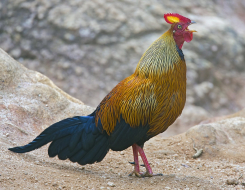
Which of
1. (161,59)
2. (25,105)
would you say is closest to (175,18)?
(161,59)

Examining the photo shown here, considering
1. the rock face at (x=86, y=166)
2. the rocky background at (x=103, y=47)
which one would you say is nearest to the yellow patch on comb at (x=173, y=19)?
the rock face at (x=86, y=166)

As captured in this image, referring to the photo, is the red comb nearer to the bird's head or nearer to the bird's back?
the bird's head

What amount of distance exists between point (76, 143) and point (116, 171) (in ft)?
2.83

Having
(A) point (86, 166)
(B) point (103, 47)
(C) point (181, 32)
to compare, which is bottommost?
(A) point (86, 166)

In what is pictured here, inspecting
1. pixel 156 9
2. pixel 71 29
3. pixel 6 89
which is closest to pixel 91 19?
pixel 71 29

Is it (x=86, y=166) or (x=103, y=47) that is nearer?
(x=86, y=166)

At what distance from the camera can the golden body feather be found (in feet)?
12.9

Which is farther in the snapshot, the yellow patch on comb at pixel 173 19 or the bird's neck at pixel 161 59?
the yellow patch on comb at pixel 173 19

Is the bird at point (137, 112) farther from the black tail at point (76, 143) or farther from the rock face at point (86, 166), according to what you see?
the rock face at point (86, 166)

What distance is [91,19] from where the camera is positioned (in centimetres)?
1082

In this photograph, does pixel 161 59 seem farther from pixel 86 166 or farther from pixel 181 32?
pixel 86 166

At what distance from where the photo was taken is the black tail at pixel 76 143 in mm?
4113

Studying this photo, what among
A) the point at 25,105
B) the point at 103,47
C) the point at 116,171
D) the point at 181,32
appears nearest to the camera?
the point at 181,32

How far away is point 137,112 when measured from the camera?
395cm
